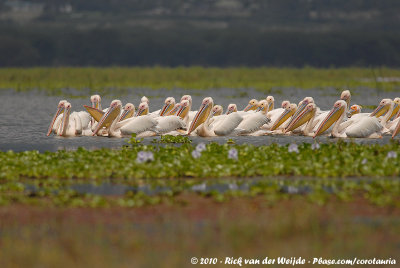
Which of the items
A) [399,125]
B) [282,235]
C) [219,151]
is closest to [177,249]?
[282,235]

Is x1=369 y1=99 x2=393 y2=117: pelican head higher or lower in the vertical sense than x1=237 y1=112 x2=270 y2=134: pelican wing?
higher

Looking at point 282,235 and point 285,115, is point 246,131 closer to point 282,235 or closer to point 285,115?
point 285,115

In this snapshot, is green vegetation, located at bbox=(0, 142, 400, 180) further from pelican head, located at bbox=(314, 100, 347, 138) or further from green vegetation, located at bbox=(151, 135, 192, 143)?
pelican head, located at bbox=(314, 100, 347, 138)

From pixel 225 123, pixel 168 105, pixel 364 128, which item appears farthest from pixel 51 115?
pixel 364 128

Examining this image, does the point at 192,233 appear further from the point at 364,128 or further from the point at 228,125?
the point at 228,125

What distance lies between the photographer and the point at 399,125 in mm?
12984

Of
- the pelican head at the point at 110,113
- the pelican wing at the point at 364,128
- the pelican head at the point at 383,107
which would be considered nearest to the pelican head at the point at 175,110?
the pelican head at the point at 110,113

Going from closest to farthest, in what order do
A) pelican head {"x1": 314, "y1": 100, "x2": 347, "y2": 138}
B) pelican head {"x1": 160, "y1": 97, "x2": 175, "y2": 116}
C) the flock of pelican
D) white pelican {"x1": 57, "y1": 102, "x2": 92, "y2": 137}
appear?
pelican head {"x1": 314, "y1": 100, "x2": 347, "y2": 138}
the flock of pelican
white pelican {"x1": 57, "y1": 102, "x2": 92, "y2": 137}
pelican head {"x1": 160, "y1": 97, "x2": 175, "y2": 116}

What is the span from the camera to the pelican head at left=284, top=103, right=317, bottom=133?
14.0 metres

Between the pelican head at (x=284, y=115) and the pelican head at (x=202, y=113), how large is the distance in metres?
1.33

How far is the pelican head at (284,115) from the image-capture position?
14591mm

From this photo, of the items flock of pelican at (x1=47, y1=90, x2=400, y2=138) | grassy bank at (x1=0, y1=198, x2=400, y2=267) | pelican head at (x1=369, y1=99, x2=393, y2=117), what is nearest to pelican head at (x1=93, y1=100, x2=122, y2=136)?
flock of pelican at (x1=47, y1=90, x2=400, y2=138)

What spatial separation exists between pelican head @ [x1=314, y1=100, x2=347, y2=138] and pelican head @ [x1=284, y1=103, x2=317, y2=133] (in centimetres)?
45

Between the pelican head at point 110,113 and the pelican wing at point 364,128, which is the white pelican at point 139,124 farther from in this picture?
the pelican wing at point 364,128
